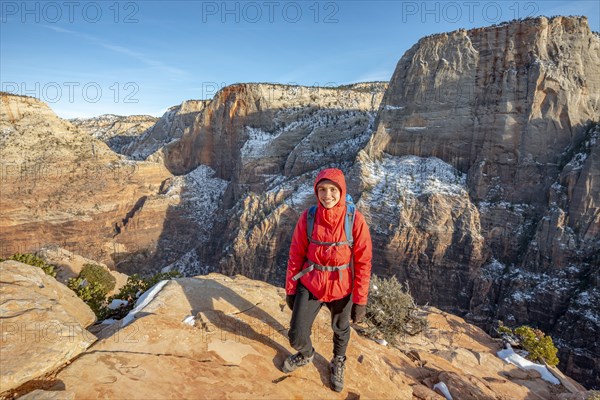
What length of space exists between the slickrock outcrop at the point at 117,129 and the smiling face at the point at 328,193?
72.3 m

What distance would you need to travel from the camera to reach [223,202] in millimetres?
44781

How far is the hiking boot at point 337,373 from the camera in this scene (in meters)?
3.86

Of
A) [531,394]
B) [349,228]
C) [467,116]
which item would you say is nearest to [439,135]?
[467,116]

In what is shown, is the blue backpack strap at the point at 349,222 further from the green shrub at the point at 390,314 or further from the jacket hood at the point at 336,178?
the green shrub at the point at 390,314

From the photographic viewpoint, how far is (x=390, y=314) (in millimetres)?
7348

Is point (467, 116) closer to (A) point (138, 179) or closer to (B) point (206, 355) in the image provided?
(B) point (206, 355)

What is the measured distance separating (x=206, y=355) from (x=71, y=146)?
147ft

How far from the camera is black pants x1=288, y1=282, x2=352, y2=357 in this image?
13.2 ft

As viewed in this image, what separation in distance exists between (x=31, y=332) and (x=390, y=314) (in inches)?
255

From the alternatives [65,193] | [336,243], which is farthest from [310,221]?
[65,193]

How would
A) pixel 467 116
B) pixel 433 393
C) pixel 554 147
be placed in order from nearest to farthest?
pixel 433 393 → pixel 554 147 → pixel 467 116

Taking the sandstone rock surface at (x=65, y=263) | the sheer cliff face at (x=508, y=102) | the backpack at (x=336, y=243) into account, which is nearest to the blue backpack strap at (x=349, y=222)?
the backpack at (x=336, y=243)

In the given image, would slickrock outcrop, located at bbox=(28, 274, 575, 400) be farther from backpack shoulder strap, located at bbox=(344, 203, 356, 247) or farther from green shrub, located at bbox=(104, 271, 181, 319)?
backpack shoulder strap, located at bbox=(344, 203, 356, 247)

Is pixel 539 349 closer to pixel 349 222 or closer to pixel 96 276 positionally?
pixel 349 222
